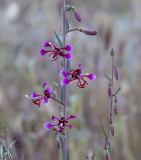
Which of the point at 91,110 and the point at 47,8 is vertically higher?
the point at 47,8

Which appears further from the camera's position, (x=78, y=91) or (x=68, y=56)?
(x=78, y=91)

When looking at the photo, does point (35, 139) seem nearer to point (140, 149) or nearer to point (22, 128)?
point (22, 128)

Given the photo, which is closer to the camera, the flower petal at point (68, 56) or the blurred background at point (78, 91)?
the flower petal at point (68, 56)

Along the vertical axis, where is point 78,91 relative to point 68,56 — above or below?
above

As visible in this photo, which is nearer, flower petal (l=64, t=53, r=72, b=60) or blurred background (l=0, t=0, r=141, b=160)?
flower petal (l=64, t=53, r=72, b=60)

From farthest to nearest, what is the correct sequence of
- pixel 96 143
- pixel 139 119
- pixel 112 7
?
1. pixel 112 7
2. pixel 139 119
3. pixel 96 143

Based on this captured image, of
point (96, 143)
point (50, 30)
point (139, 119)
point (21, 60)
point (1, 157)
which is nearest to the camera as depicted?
point (1, 157)

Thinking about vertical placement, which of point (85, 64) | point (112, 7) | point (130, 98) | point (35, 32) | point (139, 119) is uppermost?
point (112, 7)

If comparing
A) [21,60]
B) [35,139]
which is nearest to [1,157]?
[35,139]
